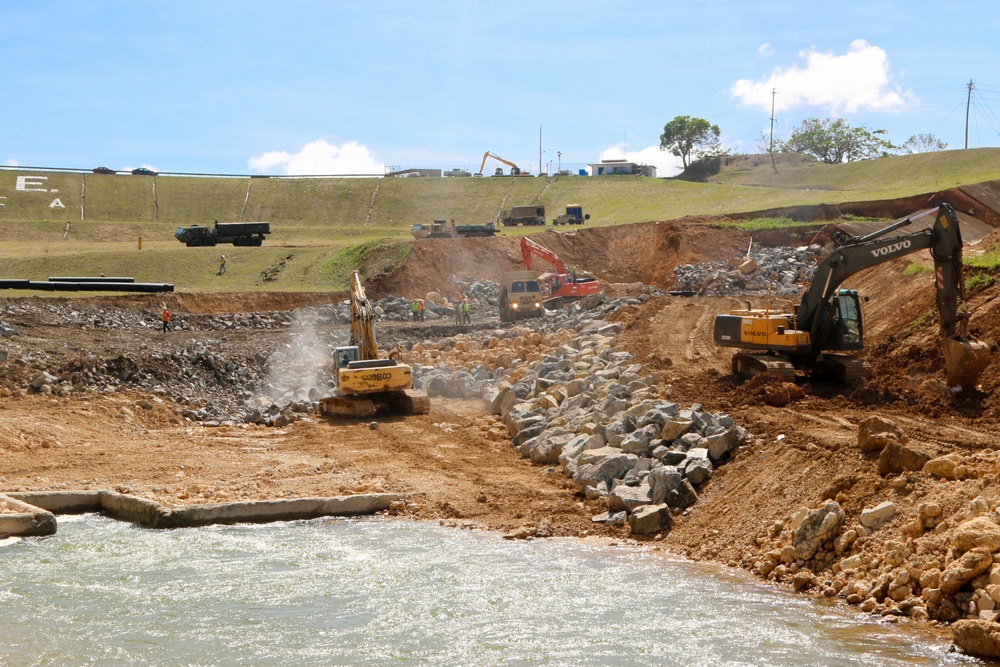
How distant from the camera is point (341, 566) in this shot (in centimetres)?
1430

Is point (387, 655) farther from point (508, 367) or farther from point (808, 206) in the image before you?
point (808, 206)

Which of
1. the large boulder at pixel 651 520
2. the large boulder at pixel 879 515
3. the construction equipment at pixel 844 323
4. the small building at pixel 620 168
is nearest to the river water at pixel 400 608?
the large boulder at pixel 651 520

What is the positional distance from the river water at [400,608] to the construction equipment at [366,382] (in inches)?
366

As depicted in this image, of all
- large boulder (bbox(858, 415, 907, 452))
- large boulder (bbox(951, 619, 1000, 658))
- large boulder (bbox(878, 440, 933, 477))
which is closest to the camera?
large boulder (bbox(951, 619, 1000, 658))

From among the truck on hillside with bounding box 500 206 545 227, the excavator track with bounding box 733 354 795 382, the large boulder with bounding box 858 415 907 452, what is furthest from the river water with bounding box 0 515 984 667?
the truck on hillside with bounding box 500 206 545 227

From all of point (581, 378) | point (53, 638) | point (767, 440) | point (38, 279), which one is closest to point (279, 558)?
point (53, 638)

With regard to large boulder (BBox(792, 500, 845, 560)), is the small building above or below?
above

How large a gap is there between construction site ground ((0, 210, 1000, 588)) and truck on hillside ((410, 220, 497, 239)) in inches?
1103

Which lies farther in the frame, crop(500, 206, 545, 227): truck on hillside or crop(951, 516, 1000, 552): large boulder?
crop(500, 206, 545, 227): truck on hillside

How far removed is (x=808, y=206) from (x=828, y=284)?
123ft

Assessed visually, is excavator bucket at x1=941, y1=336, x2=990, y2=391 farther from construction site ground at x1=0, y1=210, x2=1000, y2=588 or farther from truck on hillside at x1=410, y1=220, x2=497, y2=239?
truck on hillside at x1=410, y1=220, x2=497, y2=239

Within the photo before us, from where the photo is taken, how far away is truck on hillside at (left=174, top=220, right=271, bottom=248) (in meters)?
58.7

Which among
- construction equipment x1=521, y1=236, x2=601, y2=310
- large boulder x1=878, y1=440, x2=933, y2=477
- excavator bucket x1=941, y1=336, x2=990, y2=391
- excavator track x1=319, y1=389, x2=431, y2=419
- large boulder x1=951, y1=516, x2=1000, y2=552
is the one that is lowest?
excavator track x1=319, y1=389, x2=431, y2=419

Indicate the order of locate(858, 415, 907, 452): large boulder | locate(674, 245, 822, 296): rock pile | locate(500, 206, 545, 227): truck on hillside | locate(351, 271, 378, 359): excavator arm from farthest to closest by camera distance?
locate(500, 206, 545, 227): truck on hillside → locate(674, 245, 822, 296): rock pile → locate(351, 271, 378, 359): excavator arm → locate(858, 415, 907, 452): large boulder
